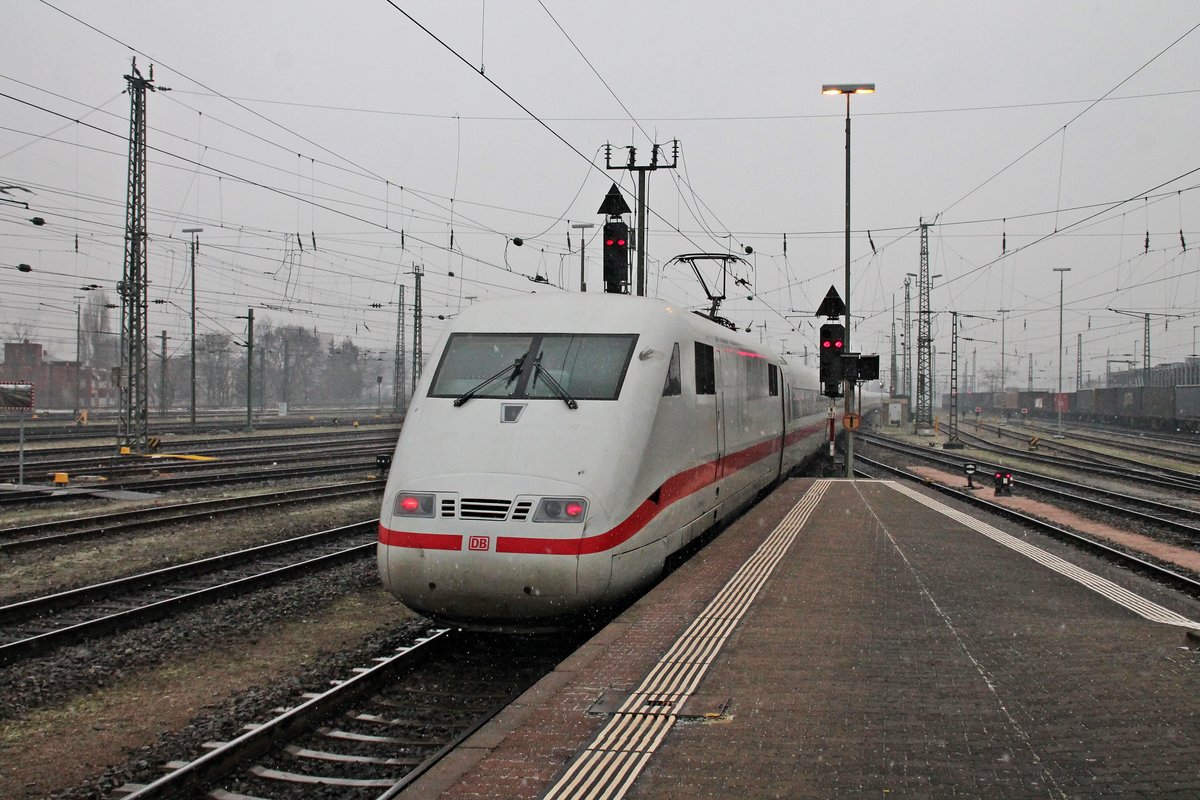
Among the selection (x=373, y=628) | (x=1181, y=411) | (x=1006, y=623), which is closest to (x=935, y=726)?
(x=1006, y=623)

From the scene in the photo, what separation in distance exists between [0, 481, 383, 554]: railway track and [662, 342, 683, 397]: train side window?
9.60 meters

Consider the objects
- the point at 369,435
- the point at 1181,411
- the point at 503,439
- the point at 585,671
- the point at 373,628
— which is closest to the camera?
the point at 585,671

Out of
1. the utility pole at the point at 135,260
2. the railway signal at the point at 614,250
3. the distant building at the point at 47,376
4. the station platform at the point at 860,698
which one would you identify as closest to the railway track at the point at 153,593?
the station platform at the point at 860,698

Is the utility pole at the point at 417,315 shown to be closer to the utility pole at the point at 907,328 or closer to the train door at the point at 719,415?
the train door at the point at 719,415

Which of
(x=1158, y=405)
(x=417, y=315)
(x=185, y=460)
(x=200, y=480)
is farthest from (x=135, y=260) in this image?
(x=1158, y=405)

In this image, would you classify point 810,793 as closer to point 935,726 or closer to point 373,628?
point 935,726

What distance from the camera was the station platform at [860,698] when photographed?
416cm

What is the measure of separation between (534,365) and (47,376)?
3026 inches

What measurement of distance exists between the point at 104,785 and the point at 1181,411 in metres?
63.6

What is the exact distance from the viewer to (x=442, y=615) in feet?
24.5

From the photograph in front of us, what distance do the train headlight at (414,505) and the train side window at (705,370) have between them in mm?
3939

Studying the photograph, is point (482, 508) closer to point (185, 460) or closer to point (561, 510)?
point (561, 510)

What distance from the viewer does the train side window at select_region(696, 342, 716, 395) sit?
34.3 feet

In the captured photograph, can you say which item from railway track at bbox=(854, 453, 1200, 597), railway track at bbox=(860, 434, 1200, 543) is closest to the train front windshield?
railway track at bbox=(854, 453, 1200, 597)
